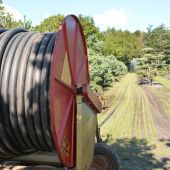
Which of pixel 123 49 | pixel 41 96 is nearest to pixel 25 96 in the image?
pixel 41 96

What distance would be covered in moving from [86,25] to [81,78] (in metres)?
64.9

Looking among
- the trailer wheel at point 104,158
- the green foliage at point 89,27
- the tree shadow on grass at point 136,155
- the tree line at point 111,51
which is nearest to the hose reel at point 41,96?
the trailer wheel at point 104,158

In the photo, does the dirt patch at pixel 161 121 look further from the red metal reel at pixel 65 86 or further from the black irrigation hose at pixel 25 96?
the black irrigation hose at pixel 25 96

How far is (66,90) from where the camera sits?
548cm

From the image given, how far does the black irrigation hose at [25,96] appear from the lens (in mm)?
5125

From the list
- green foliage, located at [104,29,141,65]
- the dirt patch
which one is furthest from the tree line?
the dirt patch

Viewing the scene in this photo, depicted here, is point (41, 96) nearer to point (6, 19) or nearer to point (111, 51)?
point (6, 19)

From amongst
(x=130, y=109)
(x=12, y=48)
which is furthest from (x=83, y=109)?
(x=130, y=109)

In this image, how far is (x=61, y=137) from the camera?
5211mm

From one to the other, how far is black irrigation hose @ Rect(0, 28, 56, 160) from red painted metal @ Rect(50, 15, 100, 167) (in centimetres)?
18

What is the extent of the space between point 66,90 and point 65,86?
102 millimetres

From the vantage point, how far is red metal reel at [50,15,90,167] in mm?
4941

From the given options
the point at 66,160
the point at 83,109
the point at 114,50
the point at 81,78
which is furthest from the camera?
the point at 114,50

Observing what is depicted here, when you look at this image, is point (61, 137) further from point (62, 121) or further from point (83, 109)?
point (83, 109)
